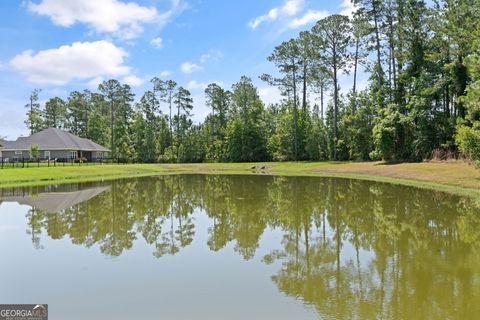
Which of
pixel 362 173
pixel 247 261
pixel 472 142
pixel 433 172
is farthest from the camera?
pixel 362 173

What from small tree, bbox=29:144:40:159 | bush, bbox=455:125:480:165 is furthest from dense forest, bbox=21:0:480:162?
small tree, bbox=29:144:40:159

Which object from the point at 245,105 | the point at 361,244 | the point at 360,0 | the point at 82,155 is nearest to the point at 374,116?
the point at 360,0

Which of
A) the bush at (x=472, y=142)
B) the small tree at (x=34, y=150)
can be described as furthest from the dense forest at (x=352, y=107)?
the small tree at (x=34, y=150)

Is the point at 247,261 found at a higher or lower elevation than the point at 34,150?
lower

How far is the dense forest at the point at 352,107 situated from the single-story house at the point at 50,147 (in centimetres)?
1194

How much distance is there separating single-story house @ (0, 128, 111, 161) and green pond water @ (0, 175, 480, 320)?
4626 cm

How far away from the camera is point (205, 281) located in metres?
7.00

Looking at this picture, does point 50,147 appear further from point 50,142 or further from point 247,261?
point 247,261

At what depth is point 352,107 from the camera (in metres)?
50.9

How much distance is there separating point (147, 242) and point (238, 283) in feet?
14.0

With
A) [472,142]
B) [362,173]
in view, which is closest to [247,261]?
[472,142]

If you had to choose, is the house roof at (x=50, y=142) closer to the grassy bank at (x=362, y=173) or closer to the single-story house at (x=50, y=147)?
the single-story house at (x=50, y=147)

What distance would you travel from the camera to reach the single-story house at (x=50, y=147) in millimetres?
58750

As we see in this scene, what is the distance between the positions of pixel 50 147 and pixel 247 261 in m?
58.1
